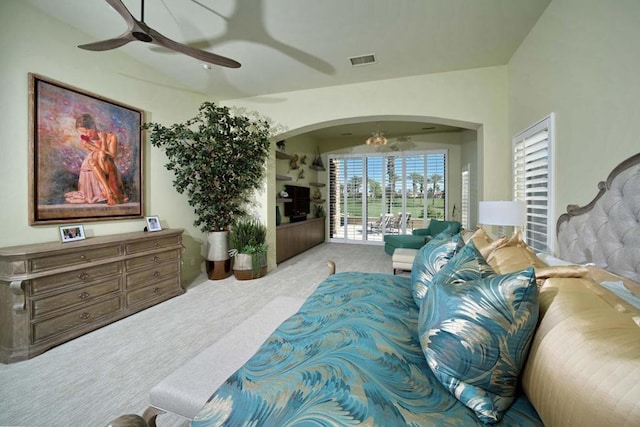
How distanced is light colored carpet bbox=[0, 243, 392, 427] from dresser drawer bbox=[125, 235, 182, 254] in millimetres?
700

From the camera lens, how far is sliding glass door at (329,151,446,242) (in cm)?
664

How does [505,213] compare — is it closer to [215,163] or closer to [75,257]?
[215,163]

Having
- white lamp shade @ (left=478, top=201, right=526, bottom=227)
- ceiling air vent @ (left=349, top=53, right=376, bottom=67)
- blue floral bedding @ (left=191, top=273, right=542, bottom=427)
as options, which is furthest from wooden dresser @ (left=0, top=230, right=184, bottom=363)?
white lamp shade @ (left=478, top=201, right=526, bottom=227)

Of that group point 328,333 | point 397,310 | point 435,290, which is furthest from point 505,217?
point 328,333

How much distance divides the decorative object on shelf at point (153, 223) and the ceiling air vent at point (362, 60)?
325 cm

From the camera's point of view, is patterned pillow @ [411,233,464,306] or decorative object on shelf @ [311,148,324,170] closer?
patterned pillow @ [411,233,464,306]

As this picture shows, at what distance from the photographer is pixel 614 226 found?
1.33 meters

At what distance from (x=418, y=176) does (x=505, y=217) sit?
14.9ft

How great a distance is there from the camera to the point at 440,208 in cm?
657

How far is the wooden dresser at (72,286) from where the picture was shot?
2.04 m

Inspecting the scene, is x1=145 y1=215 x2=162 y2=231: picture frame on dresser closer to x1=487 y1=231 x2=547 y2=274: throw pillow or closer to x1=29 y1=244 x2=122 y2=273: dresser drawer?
x1=29 y1=244 x2=122 y2=273: dresser drawer

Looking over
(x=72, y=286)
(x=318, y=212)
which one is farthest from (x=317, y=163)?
(x=72, y=286)

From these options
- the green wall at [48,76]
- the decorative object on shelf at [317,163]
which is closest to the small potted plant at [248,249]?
the green wall at [48,76]

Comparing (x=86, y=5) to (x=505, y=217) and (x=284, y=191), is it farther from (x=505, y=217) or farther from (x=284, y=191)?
(x=505, y=217)
